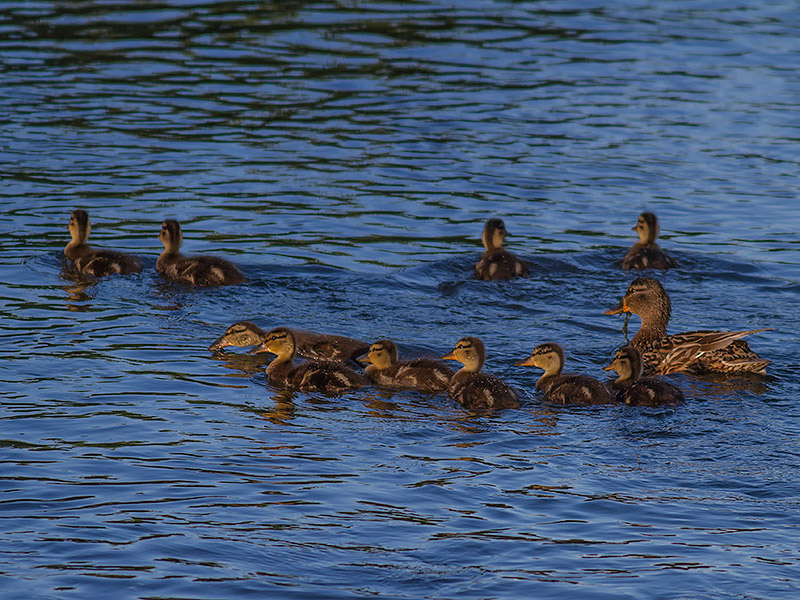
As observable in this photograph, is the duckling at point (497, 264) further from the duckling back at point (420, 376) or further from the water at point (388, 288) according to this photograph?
the duckling back at point (420, 376)

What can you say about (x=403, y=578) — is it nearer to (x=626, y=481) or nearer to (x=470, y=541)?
(x=470, y=541)

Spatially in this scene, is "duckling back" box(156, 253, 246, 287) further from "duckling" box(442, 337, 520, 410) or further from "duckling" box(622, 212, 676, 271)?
"duckling" box(622, 212, 676, 271)

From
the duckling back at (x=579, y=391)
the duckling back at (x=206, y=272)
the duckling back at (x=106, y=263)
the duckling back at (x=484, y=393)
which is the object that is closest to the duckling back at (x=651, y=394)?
the duckling back at (x=579, y=391)

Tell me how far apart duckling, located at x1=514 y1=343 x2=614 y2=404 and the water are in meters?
0.10

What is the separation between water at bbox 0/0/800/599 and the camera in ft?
19.5

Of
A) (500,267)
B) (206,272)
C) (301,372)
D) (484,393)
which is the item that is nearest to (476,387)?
(484,393)

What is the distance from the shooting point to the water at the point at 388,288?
596 centimetres

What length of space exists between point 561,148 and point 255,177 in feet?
12.0

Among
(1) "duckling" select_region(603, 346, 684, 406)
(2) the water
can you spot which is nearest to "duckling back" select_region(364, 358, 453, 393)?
(2) the water

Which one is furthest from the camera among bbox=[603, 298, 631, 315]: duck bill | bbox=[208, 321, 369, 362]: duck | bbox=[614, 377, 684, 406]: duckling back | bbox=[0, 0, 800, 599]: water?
bbox=[603, 298, 631, 315]: duck bill

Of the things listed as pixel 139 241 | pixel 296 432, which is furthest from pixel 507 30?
pixel 296 432

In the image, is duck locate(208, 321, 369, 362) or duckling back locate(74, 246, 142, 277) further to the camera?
duckling back locate(74, 246, 142, 277)

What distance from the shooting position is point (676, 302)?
34.1 ft

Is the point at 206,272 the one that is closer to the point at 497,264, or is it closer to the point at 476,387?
the point at 497,264
